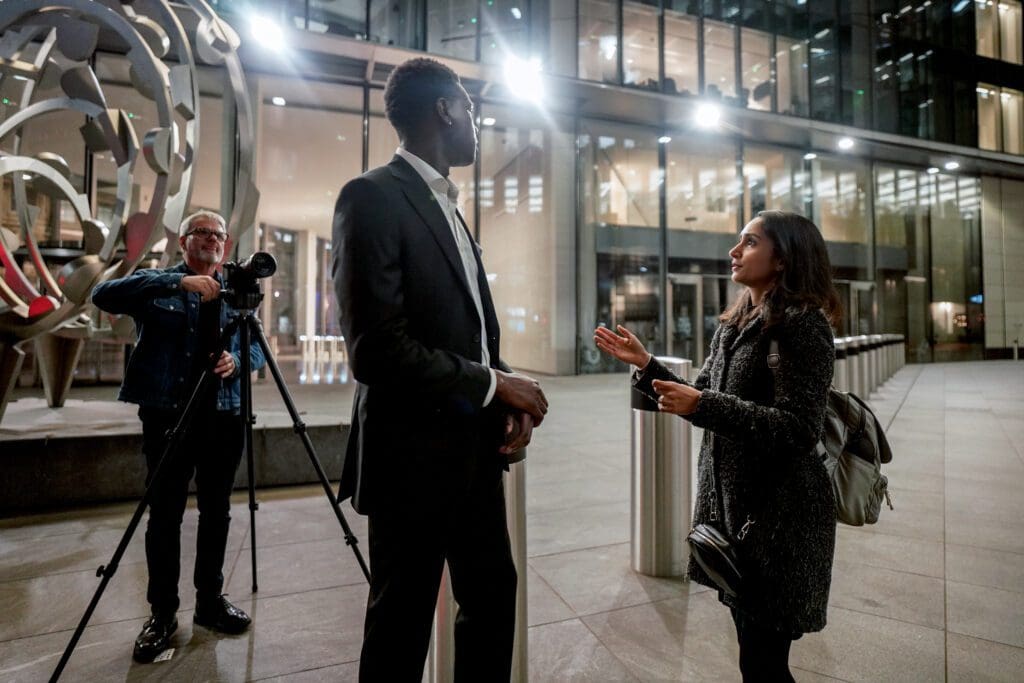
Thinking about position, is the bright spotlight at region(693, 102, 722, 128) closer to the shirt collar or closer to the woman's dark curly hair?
the woman's dark curly hair

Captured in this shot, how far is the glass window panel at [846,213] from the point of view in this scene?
18141 mm

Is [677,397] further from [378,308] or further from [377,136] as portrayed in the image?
[377,136]

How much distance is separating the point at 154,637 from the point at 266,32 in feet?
36.7

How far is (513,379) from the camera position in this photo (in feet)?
4.76

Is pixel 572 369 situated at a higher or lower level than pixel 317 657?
higher

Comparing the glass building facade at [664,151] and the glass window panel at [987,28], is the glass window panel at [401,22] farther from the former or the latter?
the glass window panel at [987,28]

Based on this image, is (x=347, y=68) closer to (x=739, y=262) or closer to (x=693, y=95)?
(x=693, y=95)

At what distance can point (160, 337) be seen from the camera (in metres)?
2.74

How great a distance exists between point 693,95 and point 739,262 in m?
15.1

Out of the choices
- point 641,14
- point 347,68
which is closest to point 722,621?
point 347,68

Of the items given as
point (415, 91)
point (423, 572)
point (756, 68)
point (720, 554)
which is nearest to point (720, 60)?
point (756, 68)

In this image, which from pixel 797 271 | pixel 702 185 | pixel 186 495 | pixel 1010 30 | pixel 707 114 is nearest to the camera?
pixel 797 271

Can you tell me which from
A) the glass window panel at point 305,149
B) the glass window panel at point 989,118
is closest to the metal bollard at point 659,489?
the glass window panel at point 305,149

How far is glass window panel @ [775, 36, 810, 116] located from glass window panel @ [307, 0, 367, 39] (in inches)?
482
